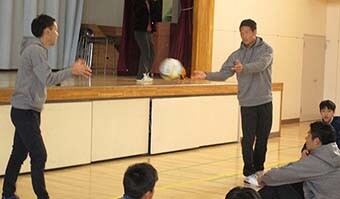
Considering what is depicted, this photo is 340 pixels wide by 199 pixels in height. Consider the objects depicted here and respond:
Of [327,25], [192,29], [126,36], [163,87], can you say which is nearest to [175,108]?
[163,87]

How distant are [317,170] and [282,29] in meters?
8.21

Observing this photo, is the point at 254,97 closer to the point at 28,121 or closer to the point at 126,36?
the point at 28,121

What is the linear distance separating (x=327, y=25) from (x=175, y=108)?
6447 millimetres

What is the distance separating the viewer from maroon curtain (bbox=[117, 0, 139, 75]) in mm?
11234

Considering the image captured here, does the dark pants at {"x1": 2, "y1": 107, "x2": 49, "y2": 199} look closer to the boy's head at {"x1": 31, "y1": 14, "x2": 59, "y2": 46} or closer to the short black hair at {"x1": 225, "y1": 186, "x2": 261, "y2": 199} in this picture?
the boy's head at {"x1": 31, "y1": 14, "x2": 59, "y2": 46}

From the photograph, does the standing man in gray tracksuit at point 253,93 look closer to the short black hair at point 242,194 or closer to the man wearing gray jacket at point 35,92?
the man wearing gray jacket at point 35,92

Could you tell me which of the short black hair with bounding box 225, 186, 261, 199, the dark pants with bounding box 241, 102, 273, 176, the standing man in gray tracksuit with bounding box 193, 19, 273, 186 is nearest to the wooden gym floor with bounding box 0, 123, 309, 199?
the dark pants with bounding box 241, 102, 273, 176

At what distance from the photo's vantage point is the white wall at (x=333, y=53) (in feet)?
42.3

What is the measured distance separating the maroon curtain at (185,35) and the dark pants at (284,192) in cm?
634

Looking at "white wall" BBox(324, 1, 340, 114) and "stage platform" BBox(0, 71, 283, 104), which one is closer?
"stage platform" BBox(0, 71, 283, 104)

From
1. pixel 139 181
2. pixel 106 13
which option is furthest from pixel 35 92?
pixel 106 13

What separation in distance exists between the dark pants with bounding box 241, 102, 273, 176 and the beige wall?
427 cm

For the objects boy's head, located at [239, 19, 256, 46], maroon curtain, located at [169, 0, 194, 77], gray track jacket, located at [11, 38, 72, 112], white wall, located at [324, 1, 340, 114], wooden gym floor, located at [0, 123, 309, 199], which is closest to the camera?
gray track jacket, located at [11, 38, 72, 112]

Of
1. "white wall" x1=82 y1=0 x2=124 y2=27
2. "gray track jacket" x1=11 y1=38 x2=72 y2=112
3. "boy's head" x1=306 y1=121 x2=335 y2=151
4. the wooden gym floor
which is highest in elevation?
"white wall" x1=82 y1=0 x2=124 y2=27
